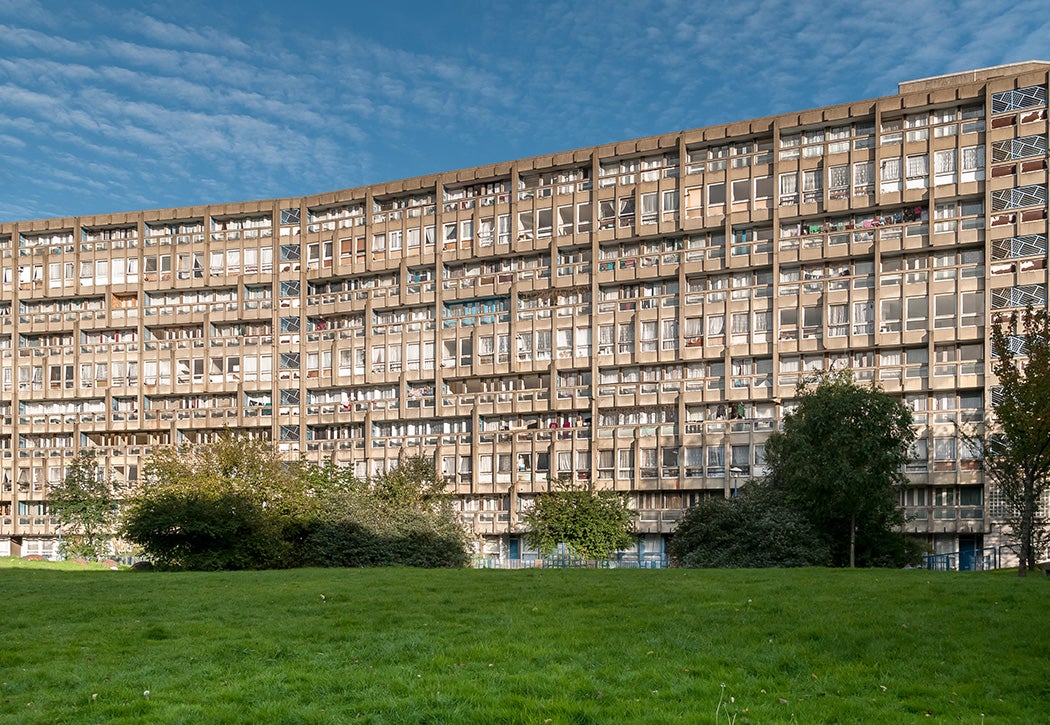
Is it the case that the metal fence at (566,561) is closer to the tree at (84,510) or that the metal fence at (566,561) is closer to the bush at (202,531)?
the bush at (202,531)

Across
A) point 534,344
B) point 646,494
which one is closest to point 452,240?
point 534,344

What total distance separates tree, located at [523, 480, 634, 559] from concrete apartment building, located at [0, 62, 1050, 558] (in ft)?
14.6

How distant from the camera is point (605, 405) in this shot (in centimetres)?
7238

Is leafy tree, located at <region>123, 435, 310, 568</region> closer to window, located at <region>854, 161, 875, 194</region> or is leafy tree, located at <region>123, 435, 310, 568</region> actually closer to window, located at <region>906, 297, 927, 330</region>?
window, located at <region>906, 297, 927, 330</region>

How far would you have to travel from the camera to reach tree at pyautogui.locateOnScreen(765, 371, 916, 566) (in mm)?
43906

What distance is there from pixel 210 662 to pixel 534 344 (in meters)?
62.0

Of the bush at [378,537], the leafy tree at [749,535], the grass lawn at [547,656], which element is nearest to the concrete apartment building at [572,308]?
the leafy tree at [749,535]

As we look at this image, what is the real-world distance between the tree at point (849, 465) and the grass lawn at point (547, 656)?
851 inches

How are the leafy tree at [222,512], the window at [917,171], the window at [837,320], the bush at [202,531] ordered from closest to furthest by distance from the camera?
1. the bush at [202,531]
2. the leafy tree at [222,512]
3. the window at [917,171]
4. the window at [837,320]

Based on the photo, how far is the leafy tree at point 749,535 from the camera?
44.0 meters

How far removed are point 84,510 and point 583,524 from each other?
40.4m

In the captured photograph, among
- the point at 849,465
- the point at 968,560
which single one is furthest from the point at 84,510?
the point at 968,560

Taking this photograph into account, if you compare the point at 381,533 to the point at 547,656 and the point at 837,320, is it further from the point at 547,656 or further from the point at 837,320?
the point at 547,656

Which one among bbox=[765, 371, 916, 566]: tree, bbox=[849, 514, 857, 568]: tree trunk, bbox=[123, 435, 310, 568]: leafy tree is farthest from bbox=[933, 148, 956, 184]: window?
bbox=[123, 435, 310, 568]: leafy tree
